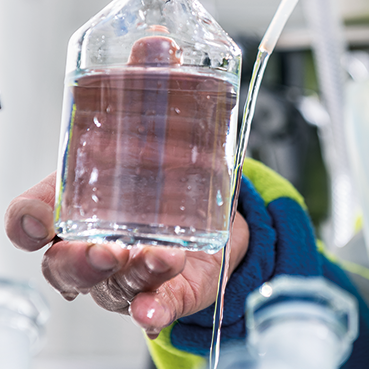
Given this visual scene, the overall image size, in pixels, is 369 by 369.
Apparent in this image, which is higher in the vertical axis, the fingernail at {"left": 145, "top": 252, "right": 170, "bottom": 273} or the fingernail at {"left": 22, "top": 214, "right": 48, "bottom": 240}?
the fingernail at {"left": 22, "top": 214, "right": 48, "bottom": 240}

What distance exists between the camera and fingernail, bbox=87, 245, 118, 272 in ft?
0.89

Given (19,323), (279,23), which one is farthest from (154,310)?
(19,323)

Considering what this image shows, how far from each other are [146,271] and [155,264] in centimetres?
1

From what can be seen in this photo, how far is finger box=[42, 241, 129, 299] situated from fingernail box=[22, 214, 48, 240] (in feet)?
0.05

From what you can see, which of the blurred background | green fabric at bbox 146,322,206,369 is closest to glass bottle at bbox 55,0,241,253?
green fabric at bbox 146,322,206,369

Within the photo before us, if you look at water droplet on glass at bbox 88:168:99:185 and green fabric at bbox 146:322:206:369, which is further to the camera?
Answer: green fabric at bbox 146:322:206:369

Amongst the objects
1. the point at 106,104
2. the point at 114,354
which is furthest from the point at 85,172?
the point at 114,354

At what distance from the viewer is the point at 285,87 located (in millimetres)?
1121

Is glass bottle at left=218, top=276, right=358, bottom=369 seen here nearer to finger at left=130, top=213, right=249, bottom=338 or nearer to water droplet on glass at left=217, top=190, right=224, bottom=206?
finger at left=130, top=213, right=249, bottom=338

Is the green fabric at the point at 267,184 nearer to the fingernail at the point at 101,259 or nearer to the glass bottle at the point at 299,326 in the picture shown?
the glass bottle at the point at 299,326

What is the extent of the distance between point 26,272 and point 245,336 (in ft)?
2.06

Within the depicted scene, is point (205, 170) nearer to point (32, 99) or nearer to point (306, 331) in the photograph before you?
point (306, 331)

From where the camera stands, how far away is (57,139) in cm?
101

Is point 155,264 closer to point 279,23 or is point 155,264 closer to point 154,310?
point 154,310
